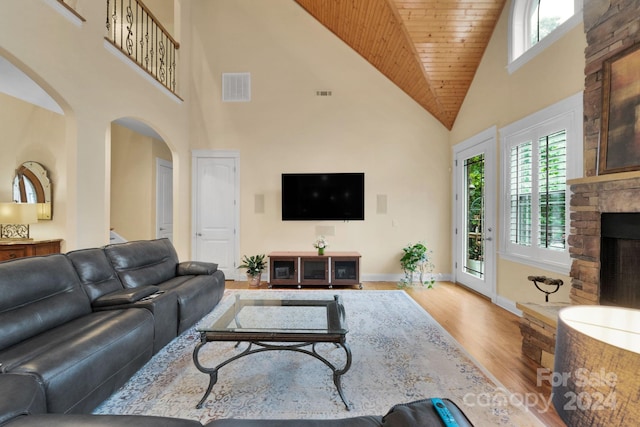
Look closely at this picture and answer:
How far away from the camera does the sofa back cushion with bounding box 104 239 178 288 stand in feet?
9.72

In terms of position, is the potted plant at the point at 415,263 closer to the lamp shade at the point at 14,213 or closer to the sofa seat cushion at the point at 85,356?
the sofa seat cushion at the point at 85,356

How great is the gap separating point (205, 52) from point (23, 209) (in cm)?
395

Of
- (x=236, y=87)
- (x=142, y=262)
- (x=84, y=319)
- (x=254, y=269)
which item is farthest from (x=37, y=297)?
(x=236, y=87)

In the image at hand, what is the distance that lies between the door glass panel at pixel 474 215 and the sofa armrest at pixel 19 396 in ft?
16.3

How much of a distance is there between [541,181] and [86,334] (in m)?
4.44

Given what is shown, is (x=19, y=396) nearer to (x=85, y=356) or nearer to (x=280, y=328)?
(x=85, y=356)

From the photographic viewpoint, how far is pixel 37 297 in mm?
2064

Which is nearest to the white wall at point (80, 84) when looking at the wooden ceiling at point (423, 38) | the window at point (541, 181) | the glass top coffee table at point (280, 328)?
the glass top coffee table at point (280, 328)

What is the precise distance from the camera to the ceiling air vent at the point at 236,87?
5.57 m

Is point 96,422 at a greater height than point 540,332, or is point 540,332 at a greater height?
point 96,422

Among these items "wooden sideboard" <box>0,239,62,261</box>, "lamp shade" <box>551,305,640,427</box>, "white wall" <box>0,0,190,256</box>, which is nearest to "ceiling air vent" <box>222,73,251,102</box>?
"white wall" <box>0,0,190,256</box>

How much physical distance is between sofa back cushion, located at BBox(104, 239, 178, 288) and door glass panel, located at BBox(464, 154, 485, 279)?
14.8ft

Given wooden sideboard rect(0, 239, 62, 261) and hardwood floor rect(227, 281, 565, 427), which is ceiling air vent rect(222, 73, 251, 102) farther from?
wooden sideboard rect(0, 239, 62, 261)

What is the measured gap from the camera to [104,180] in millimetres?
3494
